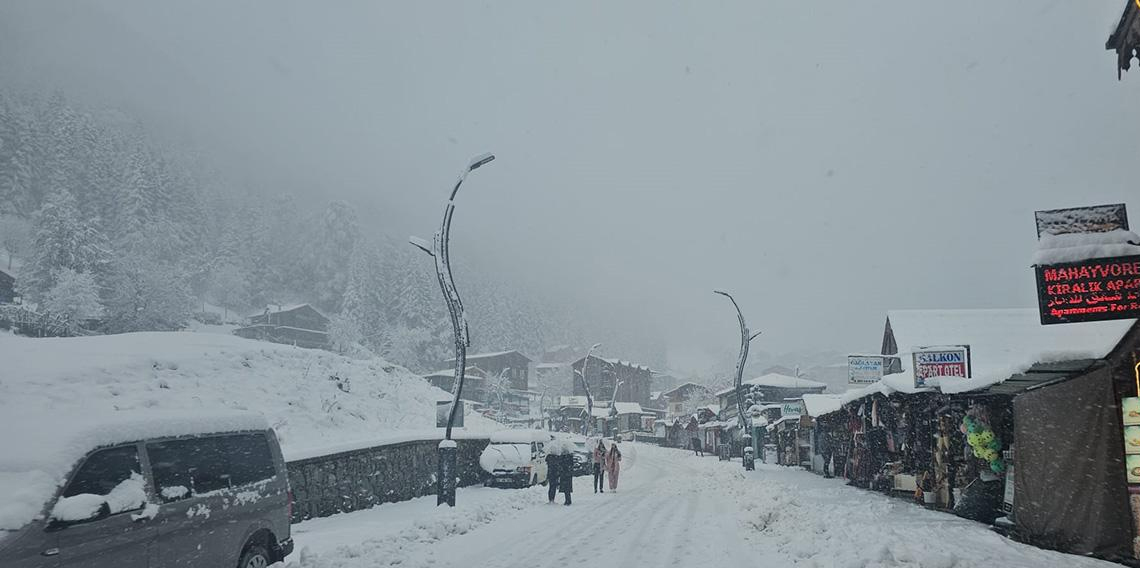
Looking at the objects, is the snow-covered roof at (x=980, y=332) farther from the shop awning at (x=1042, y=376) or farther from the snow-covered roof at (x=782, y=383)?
the snow-covered roof at (x=782, y=383)

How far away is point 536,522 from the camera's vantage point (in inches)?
567

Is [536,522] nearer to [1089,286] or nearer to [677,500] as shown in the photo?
[677,500]

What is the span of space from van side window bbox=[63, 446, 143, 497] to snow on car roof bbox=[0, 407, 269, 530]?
89 millimetres

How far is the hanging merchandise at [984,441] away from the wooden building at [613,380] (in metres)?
98.4

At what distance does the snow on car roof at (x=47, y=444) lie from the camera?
5.07 metres

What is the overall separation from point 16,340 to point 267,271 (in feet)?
299

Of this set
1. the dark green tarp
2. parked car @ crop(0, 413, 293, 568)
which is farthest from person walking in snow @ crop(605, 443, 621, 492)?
parked car @ crop(0, 413, 293, 568)

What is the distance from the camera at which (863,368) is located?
28250 millimetres

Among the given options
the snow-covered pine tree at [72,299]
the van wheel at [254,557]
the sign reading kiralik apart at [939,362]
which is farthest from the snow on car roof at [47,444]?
the snow-covered pine tree at [72,299]

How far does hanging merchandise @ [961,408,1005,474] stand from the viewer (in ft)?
46.8

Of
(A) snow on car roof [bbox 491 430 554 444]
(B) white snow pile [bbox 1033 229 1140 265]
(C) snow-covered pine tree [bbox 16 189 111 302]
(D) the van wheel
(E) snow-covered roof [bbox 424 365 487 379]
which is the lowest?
(D) the van wheel

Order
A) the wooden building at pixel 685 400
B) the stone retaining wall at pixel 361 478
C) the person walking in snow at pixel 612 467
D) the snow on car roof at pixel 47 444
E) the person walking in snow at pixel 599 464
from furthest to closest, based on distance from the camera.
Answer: the wooden building at pixel 685 400
the person walking in snow at pixel 612 467
the person walking in snow at pixel 599 464
the stone retaining wall at pixel 361 478
the snow on car roof at pixel 47 444

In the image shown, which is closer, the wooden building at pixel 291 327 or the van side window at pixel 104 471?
the van side window at pixel 104 471

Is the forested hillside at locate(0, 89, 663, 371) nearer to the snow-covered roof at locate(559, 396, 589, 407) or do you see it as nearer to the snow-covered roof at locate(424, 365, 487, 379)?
the snow-covered roof at locate(424, 365, 487, 379)
